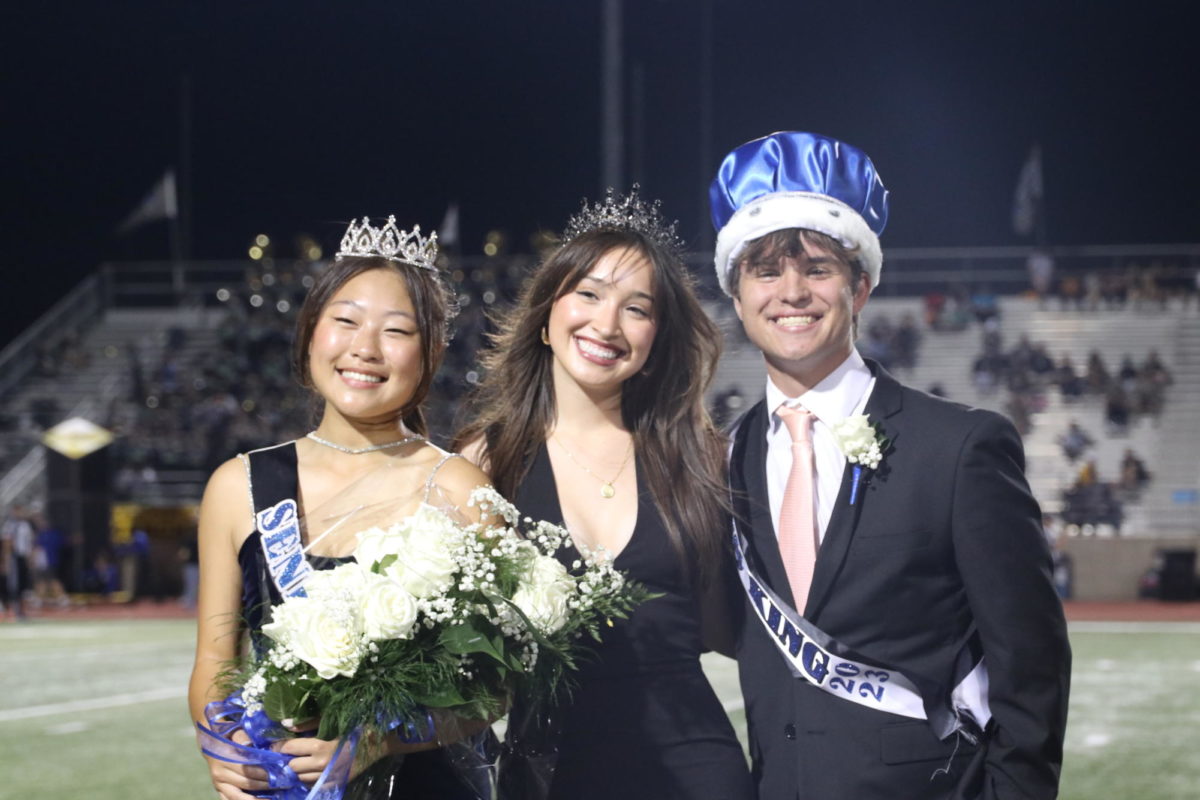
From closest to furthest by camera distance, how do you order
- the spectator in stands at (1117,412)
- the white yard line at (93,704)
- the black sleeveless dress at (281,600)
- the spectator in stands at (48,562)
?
the black sleeveless dress at (281,600)
the white yard line at (93,704)
the spectator in stands at (48,562)
the spectator in stands at (1117,412)

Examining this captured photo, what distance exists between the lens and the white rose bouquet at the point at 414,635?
7.28 ft

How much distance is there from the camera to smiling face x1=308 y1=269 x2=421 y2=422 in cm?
274

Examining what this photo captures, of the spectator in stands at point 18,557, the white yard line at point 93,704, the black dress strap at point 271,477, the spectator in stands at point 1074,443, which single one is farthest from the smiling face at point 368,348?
the spectator in stands at point 1074,443

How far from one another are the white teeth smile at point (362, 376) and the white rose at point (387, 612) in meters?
0.60

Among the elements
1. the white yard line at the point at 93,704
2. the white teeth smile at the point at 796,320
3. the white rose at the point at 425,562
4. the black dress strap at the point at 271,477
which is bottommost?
the white yard line at the point at 93,704

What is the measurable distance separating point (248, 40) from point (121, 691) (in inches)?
942

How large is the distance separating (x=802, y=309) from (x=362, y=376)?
837 mm

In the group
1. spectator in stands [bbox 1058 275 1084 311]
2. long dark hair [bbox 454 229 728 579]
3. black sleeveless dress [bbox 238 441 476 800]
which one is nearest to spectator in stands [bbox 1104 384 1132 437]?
spectator in stands [bbox 1058 275 1084 311]

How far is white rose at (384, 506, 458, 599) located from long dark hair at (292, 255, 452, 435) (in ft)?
1.87

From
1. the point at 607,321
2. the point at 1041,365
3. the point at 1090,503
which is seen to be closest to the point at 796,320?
the point at 607,321

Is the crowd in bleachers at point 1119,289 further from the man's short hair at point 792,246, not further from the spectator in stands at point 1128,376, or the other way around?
→ the man's short hair at point 792,246

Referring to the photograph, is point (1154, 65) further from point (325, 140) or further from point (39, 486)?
point (39, 486)

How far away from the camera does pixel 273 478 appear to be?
273 centimetres

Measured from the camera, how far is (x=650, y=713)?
2844 mm
